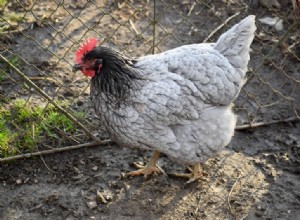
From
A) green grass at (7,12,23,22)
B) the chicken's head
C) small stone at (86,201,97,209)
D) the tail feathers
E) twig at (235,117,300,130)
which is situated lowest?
small stone at (86,201,97,209)

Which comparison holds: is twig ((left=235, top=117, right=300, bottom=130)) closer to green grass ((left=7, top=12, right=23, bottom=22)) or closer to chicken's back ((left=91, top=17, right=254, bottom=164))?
chicken's back ((left=91, top=17, right=254, bottom=164))

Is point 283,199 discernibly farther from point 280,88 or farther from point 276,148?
point 280,88

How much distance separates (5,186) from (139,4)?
244cm

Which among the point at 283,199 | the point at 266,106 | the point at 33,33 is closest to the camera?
the point at 283,199

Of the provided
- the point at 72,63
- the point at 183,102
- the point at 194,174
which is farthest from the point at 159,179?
the point at 72,63

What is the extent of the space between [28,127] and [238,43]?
1.67 meters

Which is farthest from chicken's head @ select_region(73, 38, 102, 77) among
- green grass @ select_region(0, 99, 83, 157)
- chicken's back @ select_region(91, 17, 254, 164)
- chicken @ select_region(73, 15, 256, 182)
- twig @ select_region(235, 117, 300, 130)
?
twig @ select_region(235, 117, 300, 130)

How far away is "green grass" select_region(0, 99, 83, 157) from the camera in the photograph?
3521 mm

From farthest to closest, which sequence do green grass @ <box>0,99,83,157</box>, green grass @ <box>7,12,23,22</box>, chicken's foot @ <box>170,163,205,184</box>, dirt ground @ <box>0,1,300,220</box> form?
green grass @ <box>7,12,23,22</box> → green grass @ <box>0,99,83,157</box> → chicken's foot @ <box>170,163,205,184</box> → dirt ground @ <box>0,1,300,220</box>

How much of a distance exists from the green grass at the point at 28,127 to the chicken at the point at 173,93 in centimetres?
72

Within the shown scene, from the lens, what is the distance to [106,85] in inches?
117

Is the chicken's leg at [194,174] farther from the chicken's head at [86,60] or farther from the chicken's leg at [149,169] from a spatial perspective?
the chicken's head at [86,60]

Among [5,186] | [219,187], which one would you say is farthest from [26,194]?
[219,187]

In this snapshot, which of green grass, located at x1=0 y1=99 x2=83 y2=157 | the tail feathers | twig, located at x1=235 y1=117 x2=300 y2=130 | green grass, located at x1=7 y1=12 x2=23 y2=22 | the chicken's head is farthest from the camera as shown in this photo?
green grass, located at x1=7 y1=12 x2=23 y2=22
